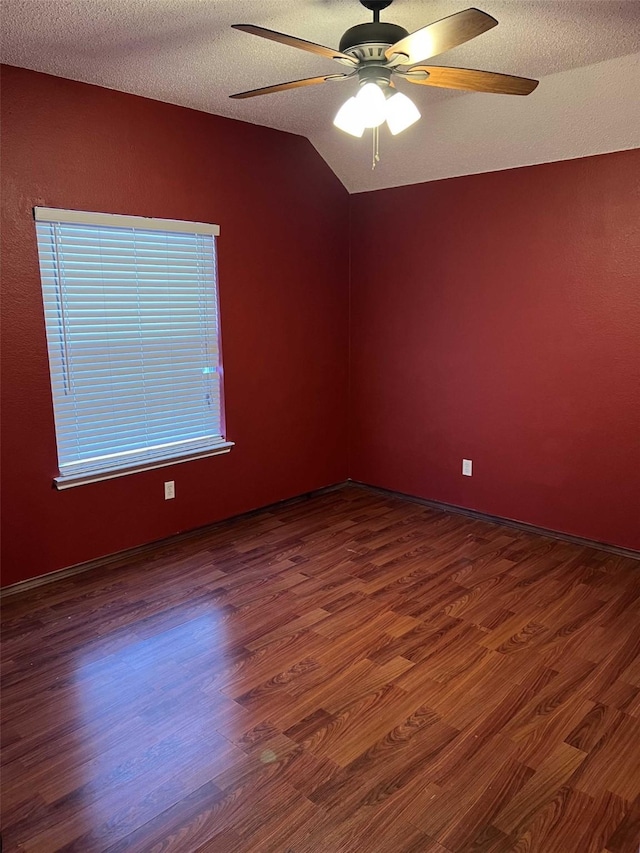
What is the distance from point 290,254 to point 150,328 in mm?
1162

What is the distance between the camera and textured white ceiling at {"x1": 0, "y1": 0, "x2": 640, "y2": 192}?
216 centimetres

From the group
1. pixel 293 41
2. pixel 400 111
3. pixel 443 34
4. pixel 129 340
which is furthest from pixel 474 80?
pixel 129 340

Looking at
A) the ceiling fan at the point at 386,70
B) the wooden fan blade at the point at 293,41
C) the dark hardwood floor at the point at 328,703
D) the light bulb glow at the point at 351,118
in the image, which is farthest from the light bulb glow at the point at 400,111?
the dark hardwood floor at the point at 328,703

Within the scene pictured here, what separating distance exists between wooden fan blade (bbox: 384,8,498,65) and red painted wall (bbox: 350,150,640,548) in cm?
185

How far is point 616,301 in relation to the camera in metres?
3.27

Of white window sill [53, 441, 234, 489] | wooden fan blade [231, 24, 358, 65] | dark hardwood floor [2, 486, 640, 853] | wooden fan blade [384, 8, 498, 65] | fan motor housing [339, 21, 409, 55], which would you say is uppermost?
fan motor housing [339, 21, 409, 55]

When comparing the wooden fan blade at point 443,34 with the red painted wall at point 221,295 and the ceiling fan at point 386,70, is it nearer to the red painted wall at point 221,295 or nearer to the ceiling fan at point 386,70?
the ceiling fan at point 386,70

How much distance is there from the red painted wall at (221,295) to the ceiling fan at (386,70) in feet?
4.13

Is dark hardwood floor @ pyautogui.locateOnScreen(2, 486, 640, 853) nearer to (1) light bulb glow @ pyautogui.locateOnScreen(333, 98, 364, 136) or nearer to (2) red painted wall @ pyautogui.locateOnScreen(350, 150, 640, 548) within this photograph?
(2) red painted wall @ pyautogui.locateOnScreen(350, 150, 640, 548)

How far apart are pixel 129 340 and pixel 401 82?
Answer: 1917 millimetres

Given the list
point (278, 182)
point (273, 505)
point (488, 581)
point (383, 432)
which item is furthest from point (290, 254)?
point (488, 581)

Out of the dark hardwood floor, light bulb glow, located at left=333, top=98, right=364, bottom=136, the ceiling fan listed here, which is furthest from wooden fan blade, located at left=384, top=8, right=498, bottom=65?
the dark hardwood floor

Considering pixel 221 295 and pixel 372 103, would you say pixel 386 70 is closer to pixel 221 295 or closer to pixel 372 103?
pixel 372 103

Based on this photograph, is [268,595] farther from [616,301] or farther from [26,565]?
[616,301]
